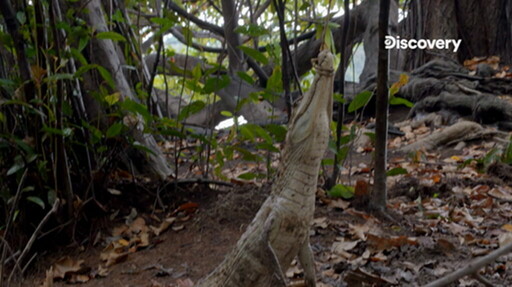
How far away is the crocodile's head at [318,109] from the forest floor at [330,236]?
0.57 metres

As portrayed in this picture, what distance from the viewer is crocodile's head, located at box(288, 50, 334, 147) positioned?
1.40 m

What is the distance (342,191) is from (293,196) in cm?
152

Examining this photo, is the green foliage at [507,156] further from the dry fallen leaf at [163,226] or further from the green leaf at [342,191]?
the dry fallen leaf at [163,226]

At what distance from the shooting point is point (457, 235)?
2436mm

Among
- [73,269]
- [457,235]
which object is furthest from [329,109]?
[73,269]

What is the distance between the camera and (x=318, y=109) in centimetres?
142

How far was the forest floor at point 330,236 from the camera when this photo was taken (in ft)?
6.79

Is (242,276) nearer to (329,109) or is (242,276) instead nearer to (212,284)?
(212,284)

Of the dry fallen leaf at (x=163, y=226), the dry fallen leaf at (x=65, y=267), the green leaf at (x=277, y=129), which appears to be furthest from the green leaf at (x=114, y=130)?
the green leaf at (x=277, y=129)

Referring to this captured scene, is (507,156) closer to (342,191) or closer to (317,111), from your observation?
(342,191)

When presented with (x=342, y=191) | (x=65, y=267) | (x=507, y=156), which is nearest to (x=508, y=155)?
(x=507, y=156)

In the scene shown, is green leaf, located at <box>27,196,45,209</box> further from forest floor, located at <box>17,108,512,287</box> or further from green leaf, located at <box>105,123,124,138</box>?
green leaf, located at <box>105,123,124,138</box>

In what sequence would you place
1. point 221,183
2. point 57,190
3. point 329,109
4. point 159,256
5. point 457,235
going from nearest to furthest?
point 329,109
point 457,235
point 159,256
point 57,190
point 221,183

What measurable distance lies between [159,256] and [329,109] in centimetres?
150
